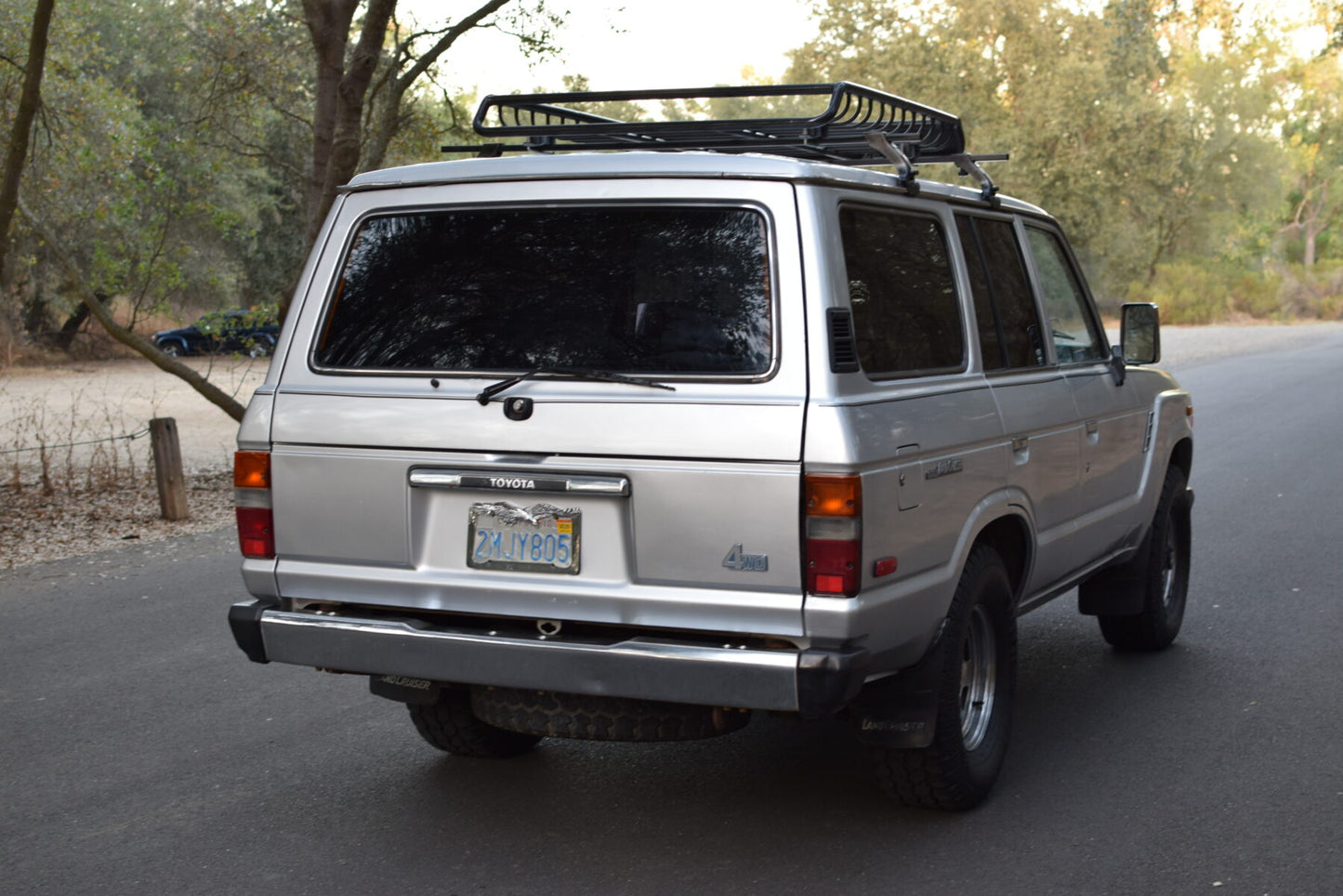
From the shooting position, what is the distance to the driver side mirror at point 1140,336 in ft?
19.9

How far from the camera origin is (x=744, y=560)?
12.2ft

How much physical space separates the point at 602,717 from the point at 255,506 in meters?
1.23

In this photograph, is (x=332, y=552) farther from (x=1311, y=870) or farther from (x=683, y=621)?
(x=1311, y=870)

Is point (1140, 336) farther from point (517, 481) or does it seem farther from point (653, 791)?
point (517, 481)

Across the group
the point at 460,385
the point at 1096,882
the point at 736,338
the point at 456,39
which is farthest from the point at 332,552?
the point at 456,39

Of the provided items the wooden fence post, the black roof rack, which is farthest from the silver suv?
the wooden fence post

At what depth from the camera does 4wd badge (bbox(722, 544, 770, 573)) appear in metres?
3.69

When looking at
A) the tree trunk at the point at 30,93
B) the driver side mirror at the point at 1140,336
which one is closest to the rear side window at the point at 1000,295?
the driver side mirror at the point at 1140,336

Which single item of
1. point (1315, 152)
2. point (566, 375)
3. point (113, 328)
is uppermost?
point (1315, 152)

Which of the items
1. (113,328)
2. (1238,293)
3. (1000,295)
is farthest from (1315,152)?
(1000,295)

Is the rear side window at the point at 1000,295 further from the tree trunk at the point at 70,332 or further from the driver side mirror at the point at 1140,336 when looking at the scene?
the tree trunk at the point at 70,332

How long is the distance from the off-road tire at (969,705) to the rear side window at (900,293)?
26.3 inches

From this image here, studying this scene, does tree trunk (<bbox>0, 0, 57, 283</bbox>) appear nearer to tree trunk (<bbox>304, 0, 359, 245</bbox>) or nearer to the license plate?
tree trunk (<bbox>304, 0, 359, 245</bbox>)

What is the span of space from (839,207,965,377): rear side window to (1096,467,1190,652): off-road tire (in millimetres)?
2281
